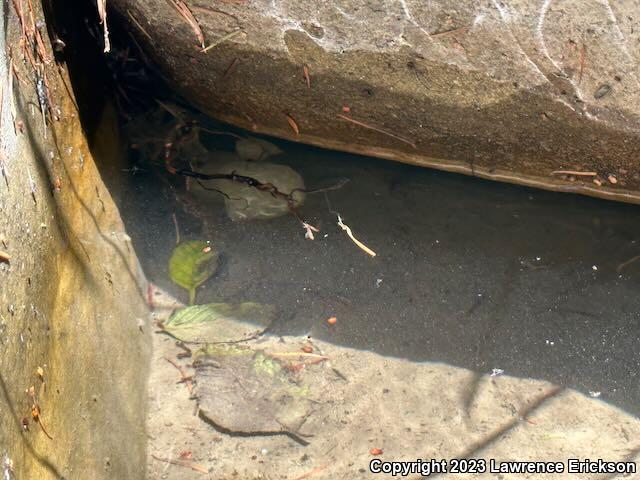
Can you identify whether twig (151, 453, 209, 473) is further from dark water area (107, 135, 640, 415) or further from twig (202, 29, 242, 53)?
twig (202, 29, 242, 53)

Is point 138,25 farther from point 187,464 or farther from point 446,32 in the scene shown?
point 187,464

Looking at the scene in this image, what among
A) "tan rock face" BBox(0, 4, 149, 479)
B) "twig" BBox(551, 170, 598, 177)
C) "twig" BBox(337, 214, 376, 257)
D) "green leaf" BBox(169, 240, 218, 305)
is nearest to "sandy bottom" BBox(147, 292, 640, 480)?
"tan rock face" BBox(0, 4, 149, 479)

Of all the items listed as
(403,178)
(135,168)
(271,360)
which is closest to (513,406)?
(271,360)

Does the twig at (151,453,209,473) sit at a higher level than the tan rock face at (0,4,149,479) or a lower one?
lower

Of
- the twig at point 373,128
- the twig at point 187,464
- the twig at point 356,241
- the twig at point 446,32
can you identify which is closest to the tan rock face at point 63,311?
the twig at point 187,464

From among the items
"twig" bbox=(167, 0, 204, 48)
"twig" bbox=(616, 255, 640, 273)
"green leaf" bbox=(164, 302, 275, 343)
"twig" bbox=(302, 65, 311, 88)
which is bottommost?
"green leaf" bbox=(164, 302, 275, 343)

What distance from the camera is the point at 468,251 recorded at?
9.12 feet

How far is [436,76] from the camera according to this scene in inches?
92.0

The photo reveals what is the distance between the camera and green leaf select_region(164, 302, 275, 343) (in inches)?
101

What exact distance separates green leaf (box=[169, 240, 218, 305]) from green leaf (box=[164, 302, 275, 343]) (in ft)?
0.25

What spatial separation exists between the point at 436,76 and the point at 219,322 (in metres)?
1.17

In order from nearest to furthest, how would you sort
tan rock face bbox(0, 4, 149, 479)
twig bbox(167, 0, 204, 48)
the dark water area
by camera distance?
tan rock face bbox(0, 4, 149, 479) < twig bbox(167, 0, 204, 48) < the dark water area

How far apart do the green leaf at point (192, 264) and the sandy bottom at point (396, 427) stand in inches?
13.8

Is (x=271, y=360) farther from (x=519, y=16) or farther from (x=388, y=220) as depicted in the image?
(x=519, y=16)
